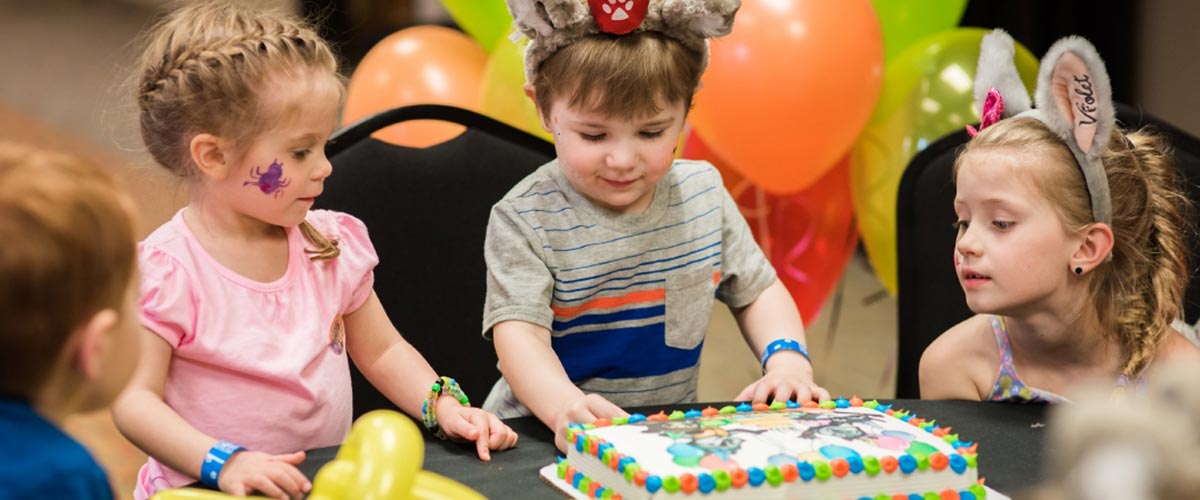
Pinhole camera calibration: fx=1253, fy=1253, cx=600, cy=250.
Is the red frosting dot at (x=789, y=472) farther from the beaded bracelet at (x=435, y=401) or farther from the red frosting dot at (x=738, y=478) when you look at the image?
the beaded bracelet at (x=435, y=401)

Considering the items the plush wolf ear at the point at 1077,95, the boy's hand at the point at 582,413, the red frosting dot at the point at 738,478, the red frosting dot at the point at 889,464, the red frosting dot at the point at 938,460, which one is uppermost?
the plush wolf ear at the point at 1077,95

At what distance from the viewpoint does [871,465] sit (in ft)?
3.13

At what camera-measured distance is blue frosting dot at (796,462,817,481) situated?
937 millimetres

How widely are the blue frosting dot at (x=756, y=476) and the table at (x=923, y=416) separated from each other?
0.57ft

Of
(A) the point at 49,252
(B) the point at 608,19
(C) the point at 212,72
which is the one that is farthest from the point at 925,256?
(A) the point at 49,252

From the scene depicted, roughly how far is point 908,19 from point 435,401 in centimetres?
157

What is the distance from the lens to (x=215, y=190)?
123 centimetres

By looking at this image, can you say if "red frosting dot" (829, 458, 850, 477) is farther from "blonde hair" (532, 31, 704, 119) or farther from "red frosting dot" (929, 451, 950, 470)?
"blonde hair" (532, 31, 704, 119)

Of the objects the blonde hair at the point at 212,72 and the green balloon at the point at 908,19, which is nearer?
the blonde hair at the point at 212,72

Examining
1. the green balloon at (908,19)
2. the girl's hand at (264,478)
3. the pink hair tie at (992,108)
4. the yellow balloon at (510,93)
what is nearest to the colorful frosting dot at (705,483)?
the girl's hand at (264,478)

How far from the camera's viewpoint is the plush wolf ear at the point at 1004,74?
4.46 feet

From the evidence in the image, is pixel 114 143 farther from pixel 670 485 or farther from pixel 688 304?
pixel 670 485

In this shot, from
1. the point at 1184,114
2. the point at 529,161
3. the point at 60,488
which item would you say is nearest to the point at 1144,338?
the point at 529,161

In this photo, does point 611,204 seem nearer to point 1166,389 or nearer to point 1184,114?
point 1166,389
